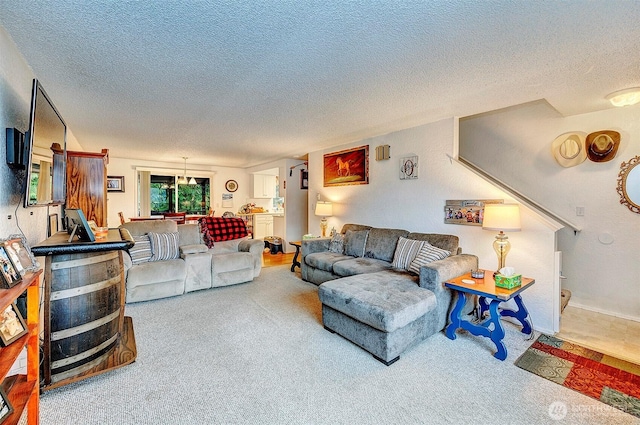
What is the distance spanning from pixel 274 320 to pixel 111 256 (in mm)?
1522

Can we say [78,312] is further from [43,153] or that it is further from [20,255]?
[43,153]

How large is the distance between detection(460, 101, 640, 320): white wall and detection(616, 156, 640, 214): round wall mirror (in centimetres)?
4

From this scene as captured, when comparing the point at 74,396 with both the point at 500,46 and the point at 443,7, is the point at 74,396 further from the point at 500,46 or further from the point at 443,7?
the point at 500,46

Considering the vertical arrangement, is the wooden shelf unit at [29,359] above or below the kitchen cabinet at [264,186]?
below

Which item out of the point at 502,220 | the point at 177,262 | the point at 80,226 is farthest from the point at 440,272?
the point at 177,262

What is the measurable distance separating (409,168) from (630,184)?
223cm

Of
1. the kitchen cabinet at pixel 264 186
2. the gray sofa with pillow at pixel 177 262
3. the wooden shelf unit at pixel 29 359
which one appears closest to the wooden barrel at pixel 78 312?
the wooden shelf unit at pixel 29 359

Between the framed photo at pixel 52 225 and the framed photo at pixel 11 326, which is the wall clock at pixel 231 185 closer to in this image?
the framed photo at pixel 52 225

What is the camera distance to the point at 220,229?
441 cm

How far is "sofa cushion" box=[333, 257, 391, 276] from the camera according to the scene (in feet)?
10.7

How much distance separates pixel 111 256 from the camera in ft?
6.23

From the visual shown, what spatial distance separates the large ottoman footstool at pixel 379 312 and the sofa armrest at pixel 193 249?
2.06m

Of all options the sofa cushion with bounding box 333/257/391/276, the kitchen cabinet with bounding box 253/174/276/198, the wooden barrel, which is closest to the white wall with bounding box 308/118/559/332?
the sofa cushion with bounding box 333/257/391/276

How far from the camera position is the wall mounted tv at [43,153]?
166 cm
